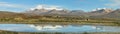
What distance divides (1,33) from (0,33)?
0.29m

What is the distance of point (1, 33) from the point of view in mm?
39781

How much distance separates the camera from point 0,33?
130ft
